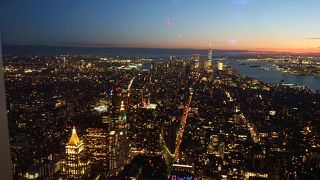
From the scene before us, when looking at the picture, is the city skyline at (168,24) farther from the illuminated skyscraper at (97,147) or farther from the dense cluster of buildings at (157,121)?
the illuminated skyscraper at (97,147)

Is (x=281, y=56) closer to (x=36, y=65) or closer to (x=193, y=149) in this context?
(x=193, y=149)

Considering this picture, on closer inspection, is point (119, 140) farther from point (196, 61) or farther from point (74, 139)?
point (196, 61)

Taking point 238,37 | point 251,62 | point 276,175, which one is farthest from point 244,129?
point 238,37

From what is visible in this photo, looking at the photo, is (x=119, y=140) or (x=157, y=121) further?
(x=119, y=140)

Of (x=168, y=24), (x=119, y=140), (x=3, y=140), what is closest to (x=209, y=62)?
(x=168, y=24)

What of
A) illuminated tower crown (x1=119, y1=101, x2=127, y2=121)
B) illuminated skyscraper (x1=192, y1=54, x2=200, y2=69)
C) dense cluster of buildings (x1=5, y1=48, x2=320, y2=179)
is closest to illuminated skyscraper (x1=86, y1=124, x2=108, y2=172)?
dense cluster of buildings (x1=5, y1=48, x2=320, y2=179)

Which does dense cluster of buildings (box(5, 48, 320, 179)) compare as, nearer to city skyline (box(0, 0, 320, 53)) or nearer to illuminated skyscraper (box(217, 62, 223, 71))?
illuminated skyscraper (box(217, 62, 223, 71))

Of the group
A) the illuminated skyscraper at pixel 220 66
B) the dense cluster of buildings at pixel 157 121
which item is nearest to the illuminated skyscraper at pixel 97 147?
the dense cluster of buildings at pixel 157 121
